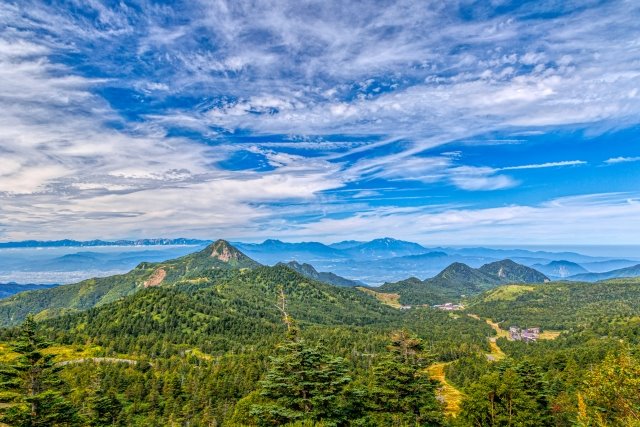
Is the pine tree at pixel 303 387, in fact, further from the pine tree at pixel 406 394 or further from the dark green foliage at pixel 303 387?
the pine tree at pixel 406 394

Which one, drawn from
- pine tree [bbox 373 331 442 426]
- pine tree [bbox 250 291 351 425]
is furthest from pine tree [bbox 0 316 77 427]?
pine tree [bbox 373 331 442 426]

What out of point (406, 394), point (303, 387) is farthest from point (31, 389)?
point (406, 394)

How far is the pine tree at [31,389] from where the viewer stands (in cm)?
3788

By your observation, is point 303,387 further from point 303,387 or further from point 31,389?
point 31,389

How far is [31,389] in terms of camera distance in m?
40.3

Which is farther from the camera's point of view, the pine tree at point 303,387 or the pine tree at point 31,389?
the pine tree at point 31,389

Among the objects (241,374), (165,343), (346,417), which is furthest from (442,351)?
(346,417)

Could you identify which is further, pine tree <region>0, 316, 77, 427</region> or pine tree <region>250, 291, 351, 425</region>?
pine tree <region>0, 316, 77, 427</region>

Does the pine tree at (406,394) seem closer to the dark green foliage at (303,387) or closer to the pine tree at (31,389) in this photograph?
the dark green foliage at (303,387)

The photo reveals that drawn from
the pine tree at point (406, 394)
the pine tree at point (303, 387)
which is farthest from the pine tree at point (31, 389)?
the pine tree at point (406, 394)

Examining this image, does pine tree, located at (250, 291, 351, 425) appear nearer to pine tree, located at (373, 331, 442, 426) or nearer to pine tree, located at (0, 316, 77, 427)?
pine tree, located at (373, 331, 442, 426)

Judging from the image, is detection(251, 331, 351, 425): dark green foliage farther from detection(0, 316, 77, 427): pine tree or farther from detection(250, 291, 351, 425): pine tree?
detection(0, 316, 77, 427): pine tree

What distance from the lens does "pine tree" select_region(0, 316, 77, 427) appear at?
37.9 m

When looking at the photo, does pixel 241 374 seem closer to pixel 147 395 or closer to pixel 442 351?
pixel 147 395
